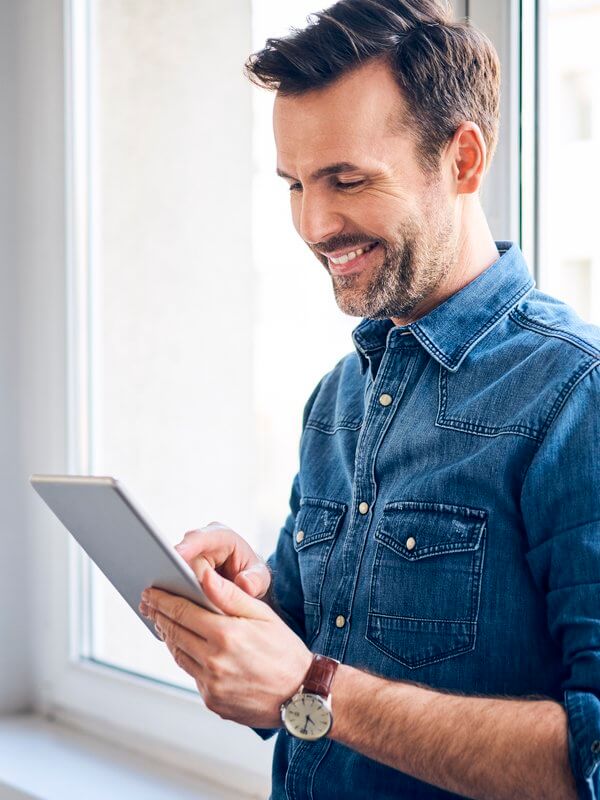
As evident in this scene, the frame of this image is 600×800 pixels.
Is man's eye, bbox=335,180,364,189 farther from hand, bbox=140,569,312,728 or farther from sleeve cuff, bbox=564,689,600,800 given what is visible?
sleeve cuff, bbox=564,689,600,800

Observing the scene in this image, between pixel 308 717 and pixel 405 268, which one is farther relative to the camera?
pixel 405 268

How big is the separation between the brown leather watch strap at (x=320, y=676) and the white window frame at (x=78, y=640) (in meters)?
0.66

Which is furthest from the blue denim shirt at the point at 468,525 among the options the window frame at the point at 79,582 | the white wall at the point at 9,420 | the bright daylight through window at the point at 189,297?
the white wall at the point at 9,420

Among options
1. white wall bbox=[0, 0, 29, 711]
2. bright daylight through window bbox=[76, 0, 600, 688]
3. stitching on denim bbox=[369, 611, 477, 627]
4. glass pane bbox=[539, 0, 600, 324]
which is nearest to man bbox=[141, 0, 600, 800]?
stitching on denim bbox=[369, 611, 477, 627]

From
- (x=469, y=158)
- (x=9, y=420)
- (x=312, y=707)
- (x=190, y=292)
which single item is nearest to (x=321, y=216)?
(x=469, y=158)

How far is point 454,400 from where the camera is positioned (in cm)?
99

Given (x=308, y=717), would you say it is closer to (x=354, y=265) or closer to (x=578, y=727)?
(x=578, y=727)

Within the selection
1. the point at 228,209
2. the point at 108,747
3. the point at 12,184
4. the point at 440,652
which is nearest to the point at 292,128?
the point at 440,652

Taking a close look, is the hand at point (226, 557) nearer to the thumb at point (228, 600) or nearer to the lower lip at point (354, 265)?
the thumb at point (228, 600)

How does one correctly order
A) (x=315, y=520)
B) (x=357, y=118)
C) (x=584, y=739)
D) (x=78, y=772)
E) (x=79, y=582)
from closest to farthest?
(x=584, y=739) < (x=357, y=118) < (x=315, y=520) < (x=78, y=772) < (x=79, y=582)

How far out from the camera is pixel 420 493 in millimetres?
979

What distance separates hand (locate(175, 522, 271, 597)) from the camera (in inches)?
44.0

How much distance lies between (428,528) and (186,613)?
24 cm

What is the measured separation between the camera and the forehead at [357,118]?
3.35 feet
